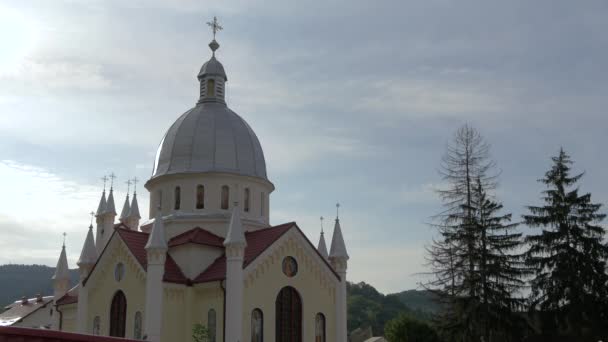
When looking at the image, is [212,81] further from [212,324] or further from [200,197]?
[212,324]

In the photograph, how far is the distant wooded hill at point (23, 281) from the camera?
162 m

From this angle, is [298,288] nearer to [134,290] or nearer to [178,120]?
[134,290]

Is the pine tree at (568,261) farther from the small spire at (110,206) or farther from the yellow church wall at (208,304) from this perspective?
the small spire at (110,206)

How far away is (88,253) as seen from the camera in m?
44.1

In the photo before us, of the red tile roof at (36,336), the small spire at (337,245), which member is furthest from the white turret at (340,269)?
the red tile roof at (36,336)

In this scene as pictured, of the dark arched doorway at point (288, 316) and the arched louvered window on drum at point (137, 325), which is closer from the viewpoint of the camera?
the arched louvered window on drum at point (137, 325)

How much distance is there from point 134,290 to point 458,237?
64.9ft

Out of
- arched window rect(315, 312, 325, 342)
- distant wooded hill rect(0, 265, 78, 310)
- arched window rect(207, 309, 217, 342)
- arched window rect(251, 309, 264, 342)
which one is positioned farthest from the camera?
distant wooded hill rect(0, 265, 78, 310)

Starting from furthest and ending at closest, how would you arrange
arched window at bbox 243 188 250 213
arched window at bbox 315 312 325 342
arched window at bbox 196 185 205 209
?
arched window at bbox 243 188 250 213, arched window at bbox 196 185 205 209, arched window at bbox 315 312 325 342

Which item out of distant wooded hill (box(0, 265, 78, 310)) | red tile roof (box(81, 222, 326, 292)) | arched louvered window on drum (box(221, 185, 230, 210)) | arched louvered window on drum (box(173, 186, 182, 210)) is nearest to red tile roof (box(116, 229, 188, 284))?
red tile roof (box(81, 222, 326, 292))

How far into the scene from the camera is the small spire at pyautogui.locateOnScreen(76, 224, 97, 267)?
43594 mm

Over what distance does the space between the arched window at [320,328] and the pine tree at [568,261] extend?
14.5 metres

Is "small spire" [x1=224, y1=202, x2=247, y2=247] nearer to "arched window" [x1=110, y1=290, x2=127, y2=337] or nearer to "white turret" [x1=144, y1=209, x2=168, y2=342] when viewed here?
"white turret" [x1=144, y1=209, x2=168, y2=342]

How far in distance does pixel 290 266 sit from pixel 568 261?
18246mm
